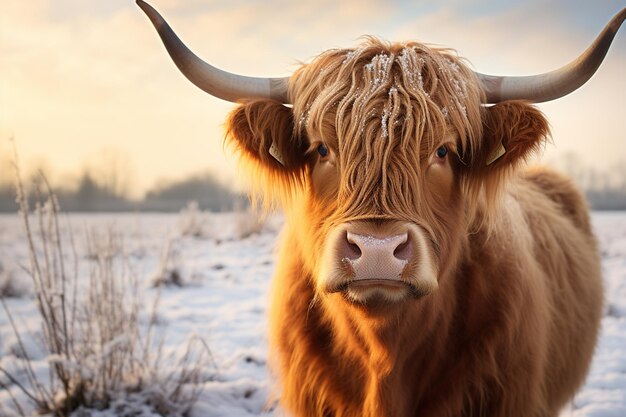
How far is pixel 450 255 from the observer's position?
210 centimetres

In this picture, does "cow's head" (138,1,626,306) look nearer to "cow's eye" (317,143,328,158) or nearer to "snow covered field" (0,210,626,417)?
"cow's eye" (317,143,328,158)

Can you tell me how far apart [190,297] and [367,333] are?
4.52 metres

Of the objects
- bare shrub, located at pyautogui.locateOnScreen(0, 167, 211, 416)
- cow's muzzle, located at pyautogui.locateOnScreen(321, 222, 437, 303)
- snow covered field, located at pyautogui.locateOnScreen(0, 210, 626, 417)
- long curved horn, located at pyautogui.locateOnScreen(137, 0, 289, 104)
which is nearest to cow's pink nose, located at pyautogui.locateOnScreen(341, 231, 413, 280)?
cow's muzzle, located at pyautogui.locateOnScreen(321, 222, 437, 303)

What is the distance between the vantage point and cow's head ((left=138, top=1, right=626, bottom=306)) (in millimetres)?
1696

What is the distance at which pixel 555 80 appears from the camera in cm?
213

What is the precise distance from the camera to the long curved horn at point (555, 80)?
A: 196 cm

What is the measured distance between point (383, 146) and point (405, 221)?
0.31 meters

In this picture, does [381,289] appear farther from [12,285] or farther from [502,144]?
[12,285]

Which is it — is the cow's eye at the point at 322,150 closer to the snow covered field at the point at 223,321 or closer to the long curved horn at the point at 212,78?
the long curved horn at the point at 212,78

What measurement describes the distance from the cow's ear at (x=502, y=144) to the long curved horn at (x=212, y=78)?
2.93 feet

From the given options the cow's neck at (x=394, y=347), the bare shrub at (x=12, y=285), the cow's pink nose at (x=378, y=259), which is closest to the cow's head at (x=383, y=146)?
the cow's pink nose at (x=378, y=259)

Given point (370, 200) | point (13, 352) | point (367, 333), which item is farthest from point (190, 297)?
point (370, 200)

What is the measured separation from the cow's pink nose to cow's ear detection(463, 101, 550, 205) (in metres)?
0.74

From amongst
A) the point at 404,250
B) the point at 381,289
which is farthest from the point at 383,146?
the point at 381,289
